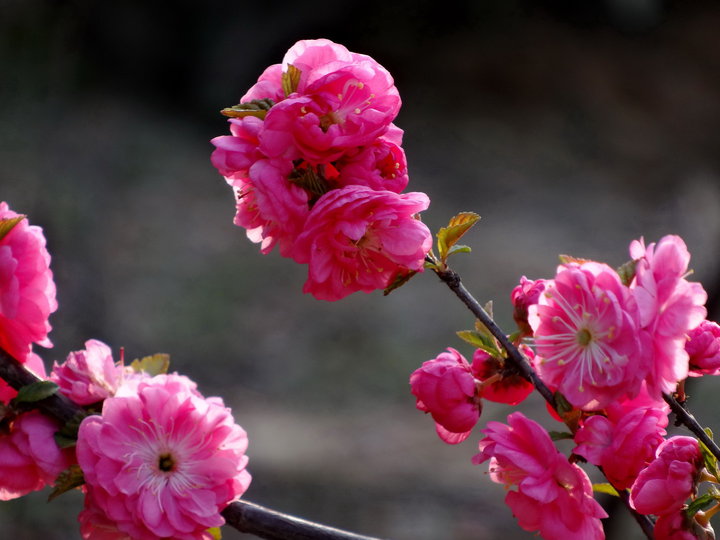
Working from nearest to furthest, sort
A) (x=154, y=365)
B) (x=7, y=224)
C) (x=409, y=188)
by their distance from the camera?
A: (x=7, y=224)
(x=154, y=365)
(x=409, y=188)

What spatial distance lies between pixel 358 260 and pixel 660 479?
0.77ft

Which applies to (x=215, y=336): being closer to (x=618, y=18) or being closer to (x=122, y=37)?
(x=122, y=37)

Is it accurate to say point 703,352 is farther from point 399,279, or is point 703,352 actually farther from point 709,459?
point 399,279

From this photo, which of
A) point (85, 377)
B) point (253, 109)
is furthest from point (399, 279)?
point (85, 377)

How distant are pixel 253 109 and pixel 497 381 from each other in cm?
25

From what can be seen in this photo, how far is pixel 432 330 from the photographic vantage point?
119 inches

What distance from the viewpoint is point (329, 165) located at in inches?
22.2

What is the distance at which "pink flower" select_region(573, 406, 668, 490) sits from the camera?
523mm

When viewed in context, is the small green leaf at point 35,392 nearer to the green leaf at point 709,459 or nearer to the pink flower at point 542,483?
the pink flower at point 542,483

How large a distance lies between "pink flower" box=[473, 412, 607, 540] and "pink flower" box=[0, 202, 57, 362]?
0.33 meters

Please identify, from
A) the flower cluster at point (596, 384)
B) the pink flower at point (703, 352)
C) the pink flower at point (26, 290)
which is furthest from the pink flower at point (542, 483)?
the pink flower at point (26, 290)

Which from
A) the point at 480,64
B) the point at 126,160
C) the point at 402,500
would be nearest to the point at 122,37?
the point at 126,160

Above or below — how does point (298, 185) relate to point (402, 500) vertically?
above

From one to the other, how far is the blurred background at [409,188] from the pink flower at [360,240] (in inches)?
69.5
